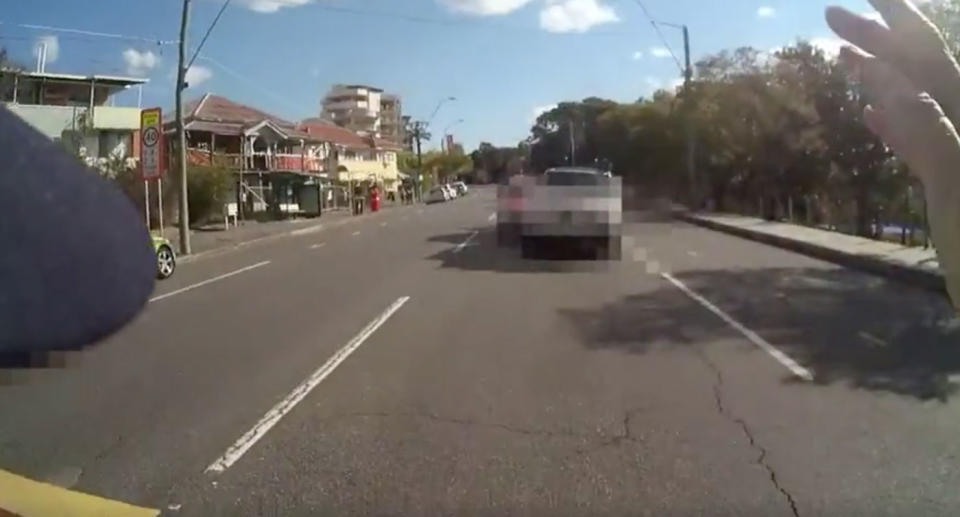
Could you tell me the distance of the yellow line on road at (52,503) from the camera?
4.79 metres

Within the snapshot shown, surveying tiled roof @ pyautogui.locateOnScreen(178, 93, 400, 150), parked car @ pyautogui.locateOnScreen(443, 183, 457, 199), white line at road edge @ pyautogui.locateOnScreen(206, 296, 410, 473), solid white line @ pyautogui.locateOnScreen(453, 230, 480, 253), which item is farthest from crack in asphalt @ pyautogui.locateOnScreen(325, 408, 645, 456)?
parked car @ pyautogui.locateOnScreen(443, 183, 457, 199)

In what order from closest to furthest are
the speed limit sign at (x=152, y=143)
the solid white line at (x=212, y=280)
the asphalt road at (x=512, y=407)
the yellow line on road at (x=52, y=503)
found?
the yellow line on road at (x=52, y=503), the asphalt road at (x=512, y=407), the solid white line at (x=212, y=280), the speed limit sign at (x=152, y=143)

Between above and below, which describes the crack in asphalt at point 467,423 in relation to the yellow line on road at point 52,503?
below

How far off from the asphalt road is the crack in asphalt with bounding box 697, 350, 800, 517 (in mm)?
26

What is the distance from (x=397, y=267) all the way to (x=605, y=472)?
14582 mm

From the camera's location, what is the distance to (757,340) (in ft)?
35.4

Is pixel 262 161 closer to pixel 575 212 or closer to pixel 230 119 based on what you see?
pixel 230 119

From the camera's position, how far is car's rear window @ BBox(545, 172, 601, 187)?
1742 centimetres

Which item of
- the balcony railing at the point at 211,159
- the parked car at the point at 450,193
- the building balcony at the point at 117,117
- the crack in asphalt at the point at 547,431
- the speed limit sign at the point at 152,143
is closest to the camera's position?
the crack in asphalt at the point at 547,431

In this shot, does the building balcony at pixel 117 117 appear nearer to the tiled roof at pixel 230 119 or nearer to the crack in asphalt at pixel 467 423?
the tiled roof at pixel 230 119

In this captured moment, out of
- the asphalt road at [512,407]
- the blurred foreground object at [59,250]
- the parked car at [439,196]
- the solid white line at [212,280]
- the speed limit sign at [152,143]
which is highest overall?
the speed limit sign at [152,143]

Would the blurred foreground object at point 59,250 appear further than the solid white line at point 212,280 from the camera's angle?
No

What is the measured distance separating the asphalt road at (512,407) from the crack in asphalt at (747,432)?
3 cm

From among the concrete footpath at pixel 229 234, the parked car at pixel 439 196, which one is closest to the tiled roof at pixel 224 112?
the concrete footpath at pixel 229 234
